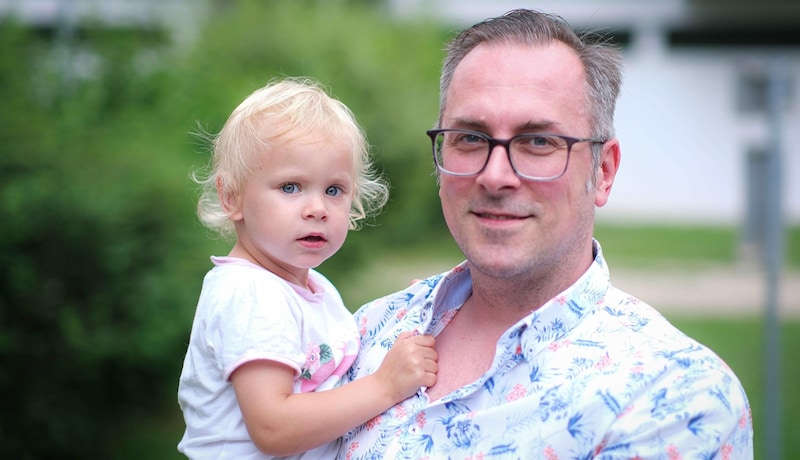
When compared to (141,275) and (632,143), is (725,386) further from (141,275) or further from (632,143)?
(632,143)

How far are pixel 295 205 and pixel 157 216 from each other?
3.88 meters

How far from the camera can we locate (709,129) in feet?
76.4

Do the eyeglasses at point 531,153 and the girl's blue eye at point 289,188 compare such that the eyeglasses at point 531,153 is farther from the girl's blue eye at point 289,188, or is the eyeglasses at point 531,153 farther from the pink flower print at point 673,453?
the pink flower print at point 673,453

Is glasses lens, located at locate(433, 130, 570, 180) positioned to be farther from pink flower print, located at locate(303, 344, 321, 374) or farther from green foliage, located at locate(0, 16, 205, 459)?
green foliage, located at locate(0, 16, 205, 459)

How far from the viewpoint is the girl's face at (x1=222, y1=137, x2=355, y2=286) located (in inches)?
94.8

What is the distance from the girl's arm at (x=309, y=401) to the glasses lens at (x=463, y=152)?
19.7 inches

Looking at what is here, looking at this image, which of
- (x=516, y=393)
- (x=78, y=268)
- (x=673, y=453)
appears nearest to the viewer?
(x=673, y=453)

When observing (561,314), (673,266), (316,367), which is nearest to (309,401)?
(316,367)

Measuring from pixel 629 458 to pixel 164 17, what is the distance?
25.8 feet

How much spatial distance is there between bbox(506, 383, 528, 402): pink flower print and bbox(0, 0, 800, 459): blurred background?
1.05m

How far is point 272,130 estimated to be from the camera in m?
2.43

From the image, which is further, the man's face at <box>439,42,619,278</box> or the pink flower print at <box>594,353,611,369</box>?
the man's face at <box>439,42,619,278</box>

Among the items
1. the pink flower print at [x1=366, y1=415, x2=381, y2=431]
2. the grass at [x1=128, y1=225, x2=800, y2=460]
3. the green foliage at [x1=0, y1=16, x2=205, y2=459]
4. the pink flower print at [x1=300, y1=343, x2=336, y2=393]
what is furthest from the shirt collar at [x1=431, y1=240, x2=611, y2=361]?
the grass at [x1=128, y1=225, x2=800, y2=460]

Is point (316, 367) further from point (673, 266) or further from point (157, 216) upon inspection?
point (673, 266)
